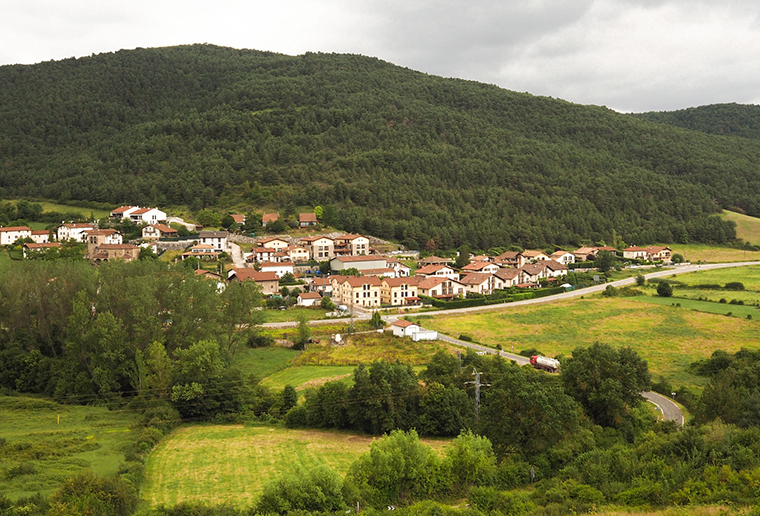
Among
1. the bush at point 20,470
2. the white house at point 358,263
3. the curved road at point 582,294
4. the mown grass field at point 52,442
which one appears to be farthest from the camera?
the white house at point 358,263

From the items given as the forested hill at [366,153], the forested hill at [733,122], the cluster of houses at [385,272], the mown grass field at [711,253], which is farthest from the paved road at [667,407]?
the forested hill at [733,122]

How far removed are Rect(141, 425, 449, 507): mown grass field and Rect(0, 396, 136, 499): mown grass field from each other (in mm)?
2158

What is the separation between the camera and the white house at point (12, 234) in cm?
6575

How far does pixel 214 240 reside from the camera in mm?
70938

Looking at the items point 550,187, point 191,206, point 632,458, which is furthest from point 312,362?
point 550,187

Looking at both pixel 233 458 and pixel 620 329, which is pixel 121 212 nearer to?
pixel 233 458

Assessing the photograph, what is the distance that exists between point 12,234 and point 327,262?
131 ft

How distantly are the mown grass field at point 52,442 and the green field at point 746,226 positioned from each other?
356 feet

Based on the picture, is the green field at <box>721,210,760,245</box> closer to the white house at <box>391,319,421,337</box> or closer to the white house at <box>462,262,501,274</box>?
the white house at <box>462,262,501,274</box>

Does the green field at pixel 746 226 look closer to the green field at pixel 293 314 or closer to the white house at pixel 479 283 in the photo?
the white house at pixel 479 283

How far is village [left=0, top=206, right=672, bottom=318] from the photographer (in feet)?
191

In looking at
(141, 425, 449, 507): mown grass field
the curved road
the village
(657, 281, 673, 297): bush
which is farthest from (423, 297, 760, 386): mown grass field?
(141, 425, 449, 507): mown grass field

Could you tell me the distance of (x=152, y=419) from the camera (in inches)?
1036

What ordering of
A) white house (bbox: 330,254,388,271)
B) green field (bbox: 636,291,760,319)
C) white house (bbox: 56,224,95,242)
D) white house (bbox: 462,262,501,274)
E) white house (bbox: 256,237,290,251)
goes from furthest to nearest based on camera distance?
1. white house (bbox: 256,237,290,251)
2. white house (bbox: 56,224,95,242)
3. white house (bbox: 462,262,501,274)
4. white house (bbox: 330,254,388,271)
5. green field (bbox: 636,291,760,319)
